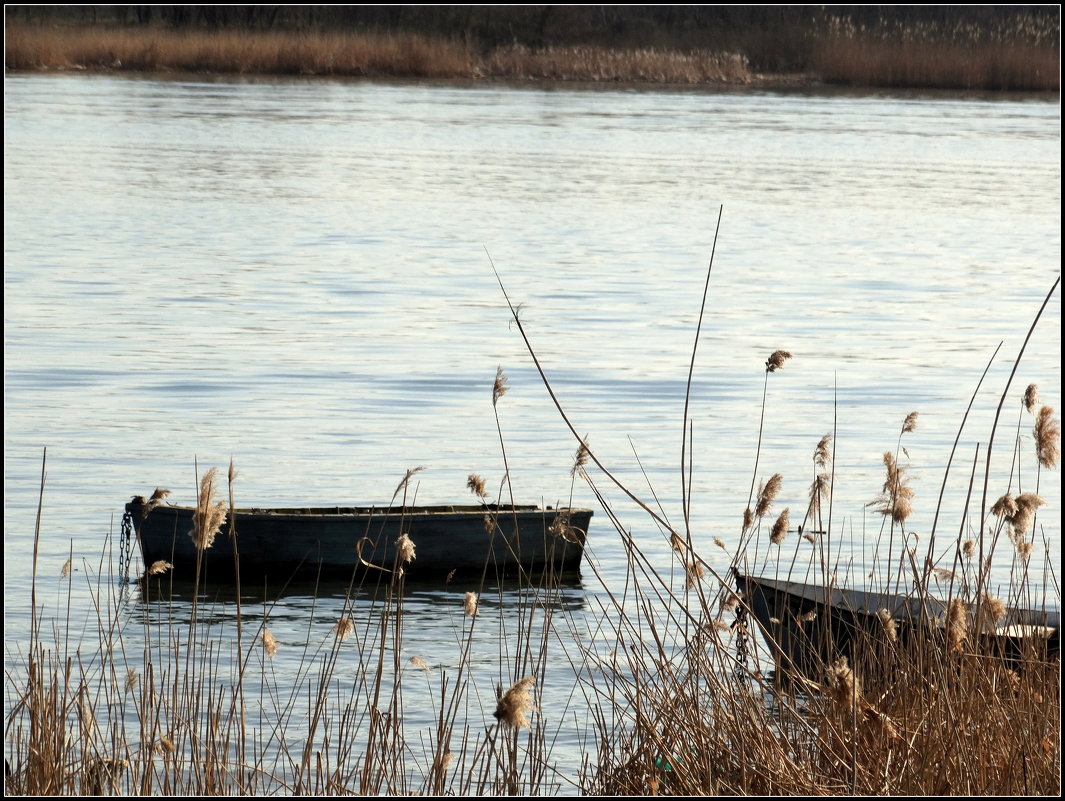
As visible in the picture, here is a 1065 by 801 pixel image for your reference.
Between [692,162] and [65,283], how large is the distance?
51.0 ft

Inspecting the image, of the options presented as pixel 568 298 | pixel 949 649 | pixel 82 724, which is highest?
pixel 949 649

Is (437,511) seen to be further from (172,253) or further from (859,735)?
(172,253)

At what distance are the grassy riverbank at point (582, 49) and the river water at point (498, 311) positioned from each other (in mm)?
2952

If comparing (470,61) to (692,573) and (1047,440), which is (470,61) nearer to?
(692,573)

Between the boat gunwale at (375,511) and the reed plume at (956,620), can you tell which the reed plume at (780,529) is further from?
the boat gunwale at (375,511)

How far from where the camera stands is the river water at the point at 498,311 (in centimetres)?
1216

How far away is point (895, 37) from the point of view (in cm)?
4256

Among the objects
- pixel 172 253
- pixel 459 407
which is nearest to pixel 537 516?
pixel 459 407

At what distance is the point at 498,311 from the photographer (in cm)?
2002

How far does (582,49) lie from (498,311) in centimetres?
2818

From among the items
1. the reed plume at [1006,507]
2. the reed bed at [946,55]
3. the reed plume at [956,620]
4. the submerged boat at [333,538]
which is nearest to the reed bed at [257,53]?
the reed bed at [946,55]

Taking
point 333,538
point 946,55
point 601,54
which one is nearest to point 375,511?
point 333,538

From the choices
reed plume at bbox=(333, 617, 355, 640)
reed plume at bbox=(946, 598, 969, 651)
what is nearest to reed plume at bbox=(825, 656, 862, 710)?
reed plume at bbox=(946, 598, 969, 651)

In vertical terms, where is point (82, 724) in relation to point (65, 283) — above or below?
above
